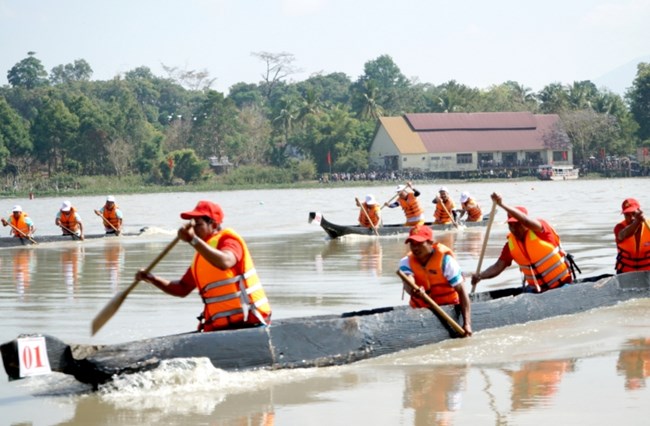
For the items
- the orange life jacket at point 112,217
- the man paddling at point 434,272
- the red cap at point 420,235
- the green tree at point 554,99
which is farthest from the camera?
the green tree at point 554,99

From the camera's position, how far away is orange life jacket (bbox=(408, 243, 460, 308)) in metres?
10.6

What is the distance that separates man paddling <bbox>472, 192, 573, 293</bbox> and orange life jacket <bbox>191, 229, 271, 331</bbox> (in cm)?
300

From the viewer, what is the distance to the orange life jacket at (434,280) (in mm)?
10617

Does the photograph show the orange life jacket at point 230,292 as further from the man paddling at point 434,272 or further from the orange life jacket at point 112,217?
the orange life jacket at point 112,217

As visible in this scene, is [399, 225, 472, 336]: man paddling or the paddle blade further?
[399, 225, 472, 336]: man paddling

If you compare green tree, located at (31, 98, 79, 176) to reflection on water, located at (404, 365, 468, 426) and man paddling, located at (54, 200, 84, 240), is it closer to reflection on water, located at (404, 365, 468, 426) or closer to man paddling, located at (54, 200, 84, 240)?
man paddling, located at (54, 200, 84, 240)

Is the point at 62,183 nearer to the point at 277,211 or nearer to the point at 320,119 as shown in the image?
the point at 320,119

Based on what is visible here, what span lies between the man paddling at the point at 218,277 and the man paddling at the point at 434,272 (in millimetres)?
1623

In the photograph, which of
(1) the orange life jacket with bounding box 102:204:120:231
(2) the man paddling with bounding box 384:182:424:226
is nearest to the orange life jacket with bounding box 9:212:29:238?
(1) the orange life jacket with bounding box 102:204:120:231

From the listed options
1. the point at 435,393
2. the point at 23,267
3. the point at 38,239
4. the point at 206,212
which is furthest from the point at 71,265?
the point at 435,393

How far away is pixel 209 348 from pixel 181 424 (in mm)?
1107

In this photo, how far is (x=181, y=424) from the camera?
827cm

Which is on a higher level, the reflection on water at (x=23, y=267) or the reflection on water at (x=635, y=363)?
the reflection on water at (x=635, y=363)

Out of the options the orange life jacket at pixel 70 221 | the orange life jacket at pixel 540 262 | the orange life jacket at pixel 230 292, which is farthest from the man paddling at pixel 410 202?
the orange life jacket at pixel 230 292
